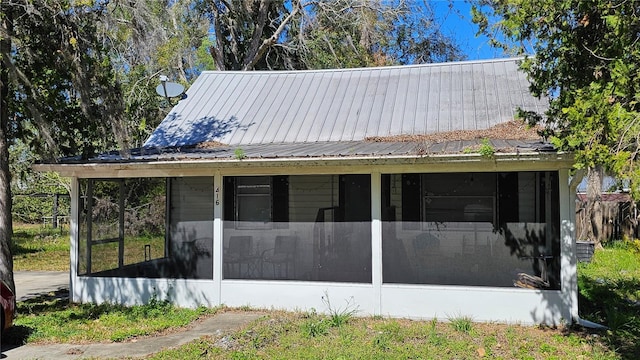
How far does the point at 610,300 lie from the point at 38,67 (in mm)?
10746

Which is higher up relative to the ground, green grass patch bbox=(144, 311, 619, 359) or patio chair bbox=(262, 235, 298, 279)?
patio chair bbox=(262, 235, 298, 279)

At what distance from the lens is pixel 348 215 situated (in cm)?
885

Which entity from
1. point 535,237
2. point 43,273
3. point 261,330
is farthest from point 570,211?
point 43,273

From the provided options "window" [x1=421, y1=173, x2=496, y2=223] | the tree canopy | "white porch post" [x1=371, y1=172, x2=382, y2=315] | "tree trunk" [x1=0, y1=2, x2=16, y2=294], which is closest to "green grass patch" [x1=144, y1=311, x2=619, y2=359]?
"white porch post" [x1=371, y1=172, x2=382, y2=315]

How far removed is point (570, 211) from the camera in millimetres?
7945

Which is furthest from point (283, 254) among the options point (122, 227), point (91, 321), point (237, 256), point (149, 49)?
point (149, 49)

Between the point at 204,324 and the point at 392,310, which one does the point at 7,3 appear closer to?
the point at 204,324

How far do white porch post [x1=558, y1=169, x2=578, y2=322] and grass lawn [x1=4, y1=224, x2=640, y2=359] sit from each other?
1.17ft

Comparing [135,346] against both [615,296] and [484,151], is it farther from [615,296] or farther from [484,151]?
[615,296]

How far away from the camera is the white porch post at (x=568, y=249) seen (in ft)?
25.6

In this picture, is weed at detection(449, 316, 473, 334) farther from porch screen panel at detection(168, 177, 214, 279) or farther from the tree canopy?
porch screen panel at detection(168, 177, 214, 279)

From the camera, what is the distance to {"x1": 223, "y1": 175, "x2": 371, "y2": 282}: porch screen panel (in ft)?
28.8

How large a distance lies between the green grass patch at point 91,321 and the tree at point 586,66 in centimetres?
612

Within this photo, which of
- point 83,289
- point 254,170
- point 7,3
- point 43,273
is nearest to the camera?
point 7,3
